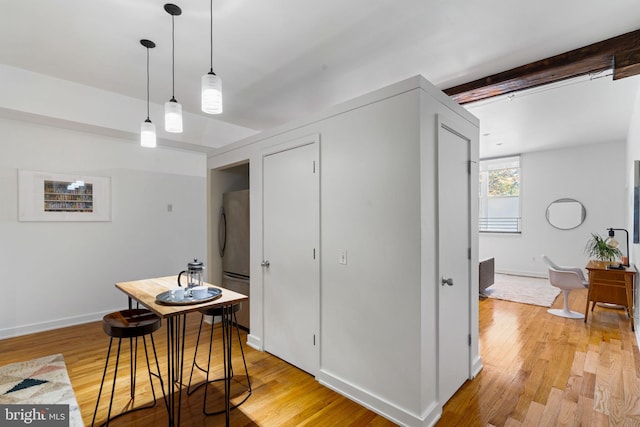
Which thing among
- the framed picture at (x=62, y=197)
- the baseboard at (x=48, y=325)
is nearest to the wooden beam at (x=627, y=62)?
the framed picture at (x=62, y=197)

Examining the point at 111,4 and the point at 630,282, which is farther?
the point at 630,282

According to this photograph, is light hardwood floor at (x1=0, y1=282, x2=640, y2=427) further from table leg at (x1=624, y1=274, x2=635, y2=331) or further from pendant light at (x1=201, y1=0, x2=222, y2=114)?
pendant light at (x1=201, y1=0, x2=222, y2=114)

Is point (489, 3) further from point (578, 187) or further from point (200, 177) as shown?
point (578, 187)

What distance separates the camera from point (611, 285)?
4.11 m

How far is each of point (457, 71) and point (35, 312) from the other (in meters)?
5.63

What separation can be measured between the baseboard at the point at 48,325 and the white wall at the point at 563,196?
820 centimetres

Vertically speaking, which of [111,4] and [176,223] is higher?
[111,4]

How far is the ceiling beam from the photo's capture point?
2.54 metres

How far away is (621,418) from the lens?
2215mm

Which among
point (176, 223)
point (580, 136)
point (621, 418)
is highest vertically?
point (580, 136)

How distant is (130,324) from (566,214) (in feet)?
26.2

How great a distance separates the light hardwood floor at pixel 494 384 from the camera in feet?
7.28

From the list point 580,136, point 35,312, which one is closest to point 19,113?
point 35,312

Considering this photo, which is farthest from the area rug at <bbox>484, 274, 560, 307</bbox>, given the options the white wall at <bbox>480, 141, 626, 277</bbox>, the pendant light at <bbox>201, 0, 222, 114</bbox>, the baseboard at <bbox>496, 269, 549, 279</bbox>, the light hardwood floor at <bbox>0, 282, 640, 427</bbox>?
the pendant light at <bbox>201, 0, 222, 114</bbox>
